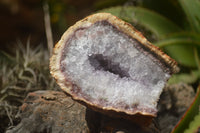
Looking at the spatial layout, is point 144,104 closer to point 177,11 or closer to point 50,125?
point 50,125

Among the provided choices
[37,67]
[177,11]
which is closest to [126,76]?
[37,67]

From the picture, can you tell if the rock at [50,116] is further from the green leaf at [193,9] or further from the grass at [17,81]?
the green leaf at [193,9]

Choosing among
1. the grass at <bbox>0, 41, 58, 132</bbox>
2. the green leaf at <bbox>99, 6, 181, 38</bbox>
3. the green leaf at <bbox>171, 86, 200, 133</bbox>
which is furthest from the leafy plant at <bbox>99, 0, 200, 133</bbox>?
the grass at <bbox>0, 41, 58, 132</bbox>

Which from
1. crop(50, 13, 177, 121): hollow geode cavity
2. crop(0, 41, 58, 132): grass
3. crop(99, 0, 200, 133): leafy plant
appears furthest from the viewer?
crop(99, 0, 200, 133): leafy plant

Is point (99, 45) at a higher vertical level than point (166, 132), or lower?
higher

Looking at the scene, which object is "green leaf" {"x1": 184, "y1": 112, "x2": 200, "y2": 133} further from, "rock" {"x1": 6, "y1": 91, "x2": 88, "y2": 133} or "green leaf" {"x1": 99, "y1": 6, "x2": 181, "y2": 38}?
"green leaf" {"x1": 99, "y1": 6, "x2": 181, "y2": 38}

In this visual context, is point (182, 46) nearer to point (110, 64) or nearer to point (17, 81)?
point (110, 64)
